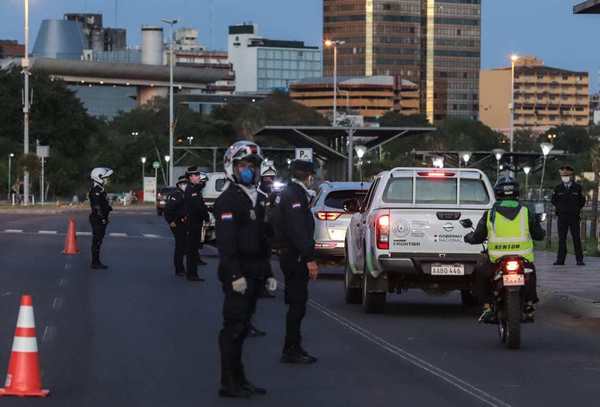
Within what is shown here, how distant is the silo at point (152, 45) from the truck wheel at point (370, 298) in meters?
156

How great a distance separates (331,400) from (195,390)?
1181 mm

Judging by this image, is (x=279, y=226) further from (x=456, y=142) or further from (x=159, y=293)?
(x=456, y=142)

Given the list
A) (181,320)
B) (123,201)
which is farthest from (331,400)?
(123,201)

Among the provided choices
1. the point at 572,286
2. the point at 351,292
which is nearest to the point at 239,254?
the point at 351,292

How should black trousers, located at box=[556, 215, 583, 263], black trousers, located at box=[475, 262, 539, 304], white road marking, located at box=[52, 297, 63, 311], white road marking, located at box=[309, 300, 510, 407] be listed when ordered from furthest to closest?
black trousers, located at box=[556, 215, 583, 263] < white road marking, located at box=[52, 297, 63, 311] < black trousers, located at box=[475, 262, 539, 304] < white road marking, located at box=[309, 300, 510, 407]

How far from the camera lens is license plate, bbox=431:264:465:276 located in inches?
740

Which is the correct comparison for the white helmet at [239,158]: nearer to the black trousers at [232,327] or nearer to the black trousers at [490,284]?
the black trousers at [232,327]

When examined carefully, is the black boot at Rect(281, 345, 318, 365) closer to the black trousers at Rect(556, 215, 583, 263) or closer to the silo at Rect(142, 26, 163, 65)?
the black trousers at Rect(556, 215, 583, 263)

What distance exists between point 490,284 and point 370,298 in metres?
3.68

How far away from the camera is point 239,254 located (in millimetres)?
11977

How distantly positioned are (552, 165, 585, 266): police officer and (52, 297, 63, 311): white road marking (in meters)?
10.7

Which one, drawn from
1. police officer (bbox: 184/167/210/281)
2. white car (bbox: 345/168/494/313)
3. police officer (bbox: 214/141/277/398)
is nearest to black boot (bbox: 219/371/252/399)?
police officer (bbox: 214/141/277/398)

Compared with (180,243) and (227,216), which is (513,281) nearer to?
(227,216)

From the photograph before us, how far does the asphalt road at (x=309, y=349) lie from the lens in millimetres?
12211
